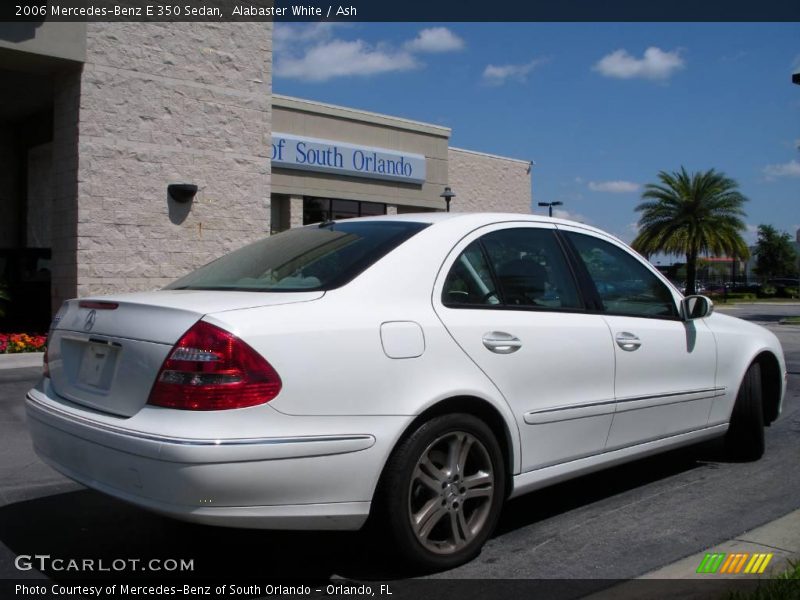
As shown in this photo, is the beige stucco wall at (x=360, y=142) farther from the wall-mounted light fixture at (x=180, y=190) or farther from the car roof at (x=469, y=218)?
the car roof at (x=469, y=218)

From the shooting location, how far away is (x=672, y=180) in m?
38.3

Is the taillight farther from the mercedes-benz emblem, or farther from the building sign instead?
the building sign

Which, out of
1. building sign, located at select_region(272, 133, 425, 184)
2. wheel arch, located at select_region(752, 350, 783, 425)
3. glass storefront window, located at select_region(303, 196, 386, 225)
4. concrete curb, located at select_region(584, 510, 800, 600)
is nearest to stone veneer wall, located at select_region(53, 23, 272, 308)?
building sign, located at select_region(272, 133, 425, 184)

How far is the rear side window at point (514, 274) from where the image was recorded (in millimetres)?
3820

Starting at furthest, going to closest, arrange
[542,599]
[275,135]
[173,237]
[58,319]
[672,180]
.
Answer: [672,180]
[275,135]
[173,237]
[58,319]
[542,599]

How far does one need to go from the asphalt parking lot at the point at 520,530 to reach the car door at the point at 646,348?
0.43 metres

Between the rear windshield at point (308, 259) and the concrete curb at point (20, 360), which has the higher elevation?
the rear windshield at point (308, 259)

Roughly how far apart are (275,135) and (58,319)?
1914 cm

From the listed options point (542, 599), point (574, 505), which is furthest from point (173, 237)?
point (542, 599)

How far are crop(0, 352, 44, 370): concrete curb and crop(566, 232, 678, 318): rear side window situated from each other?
894 centimetres

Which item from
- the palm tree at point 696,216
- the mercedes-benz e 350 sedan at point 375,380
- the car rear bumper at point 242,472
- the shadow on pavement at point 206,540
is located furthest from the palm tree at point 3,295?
the palm tree at point 696,216

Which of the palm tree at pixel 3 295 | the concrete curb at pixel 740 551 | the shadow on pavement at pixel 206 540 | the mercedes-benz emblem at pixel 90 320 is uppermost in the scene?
the mercedes-benz emblem at pixel 90 320

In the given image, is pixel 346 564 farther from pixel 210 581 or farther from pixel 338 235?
pixel 338 235

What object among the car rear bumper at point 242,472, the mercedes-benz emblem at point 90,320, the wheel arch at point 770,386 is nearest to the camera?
the car rear bumper at point 242,472
